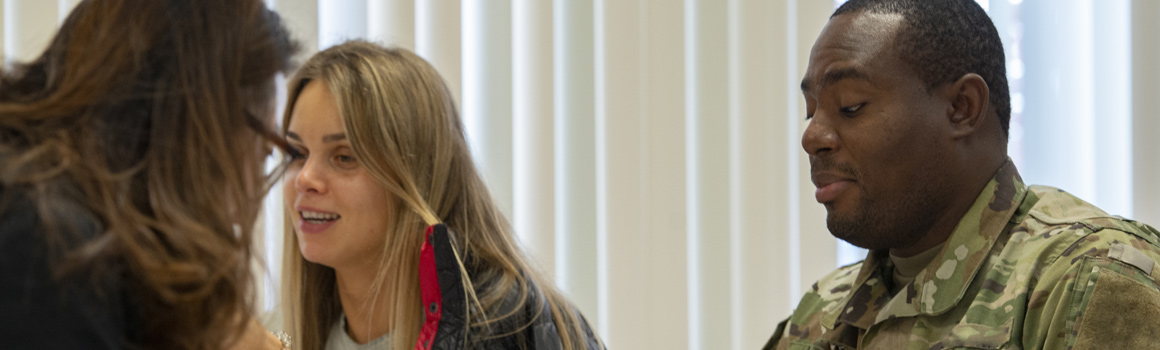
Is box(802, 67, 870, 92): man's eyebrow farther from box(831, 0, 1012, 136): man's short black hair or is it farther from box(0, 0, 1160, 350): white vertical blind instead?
box(0, 0, 1160, 350): white vertical blind

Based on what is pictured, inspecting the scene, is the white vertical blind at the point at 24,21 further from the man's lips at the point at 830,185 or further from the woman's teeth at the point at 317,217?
the man's lips at the point at 830,185

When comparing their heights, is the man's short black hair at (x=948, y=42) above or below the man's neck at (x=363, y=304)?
above

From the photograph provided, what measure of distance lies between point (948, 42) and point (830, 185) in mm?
244

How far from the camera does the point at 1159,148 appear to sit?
77.4 inches

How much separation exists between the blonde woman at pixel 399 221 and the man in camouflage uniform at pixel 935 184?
0.44 m

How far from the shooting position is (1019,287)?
1145mm

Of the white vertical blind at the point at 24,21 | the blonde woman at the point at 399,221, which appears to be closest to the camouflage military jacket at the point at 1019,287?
the blonde woman at the point at 399,221

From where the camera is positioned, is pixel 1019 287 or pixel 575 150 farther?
pixel 575 150

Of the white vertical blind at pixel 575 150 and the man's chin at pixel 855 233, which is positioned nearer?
the man's chin at pixel 855 233

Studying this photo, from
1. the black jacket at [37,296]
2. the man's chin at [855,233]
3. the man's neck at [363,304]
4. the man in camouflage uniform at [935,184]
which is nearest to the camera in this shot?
the black jacket at [37,296]

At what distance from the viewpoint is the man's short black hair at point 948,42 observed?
4.15 ft

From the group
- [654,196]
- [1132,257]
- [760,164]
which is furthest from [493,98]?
[1132,257]

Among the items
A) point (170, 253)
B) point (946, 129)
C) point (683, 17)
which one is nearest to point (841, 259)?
point (683, 17)

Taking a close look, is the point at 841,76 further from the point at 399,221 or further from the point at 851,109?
the point at 399,221
